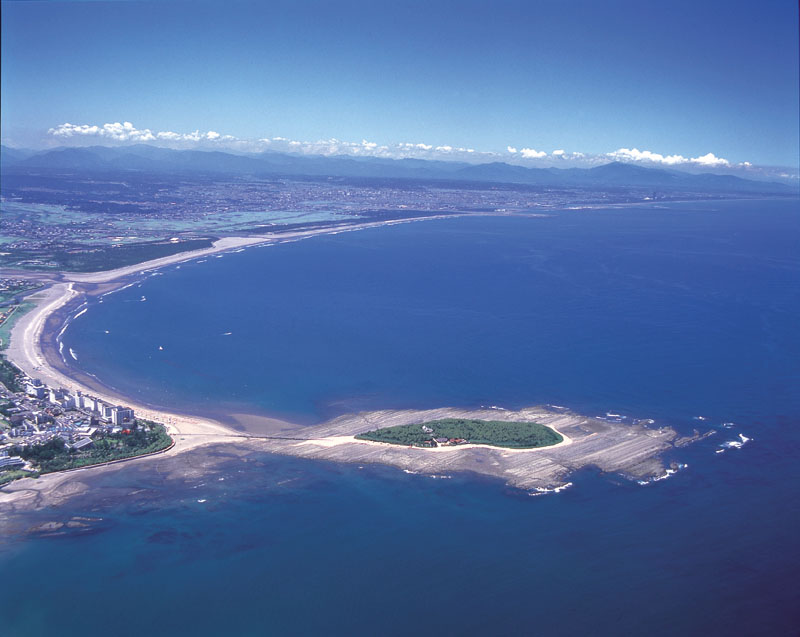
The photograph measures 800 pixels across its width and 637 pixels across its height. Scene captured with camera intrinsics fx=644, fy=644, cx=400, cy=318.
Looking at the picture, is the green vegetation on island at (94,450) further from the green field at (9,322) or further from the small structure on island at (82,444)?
the green field at (9,322)

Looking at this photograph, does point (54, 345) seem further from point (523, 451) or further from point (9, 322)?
point (523, 451)

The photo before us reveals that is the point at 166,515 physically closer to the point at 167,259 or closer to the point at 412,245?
the point at 167,259

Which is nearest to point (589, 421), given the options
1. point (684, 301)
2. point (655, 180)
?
point (684, 301)

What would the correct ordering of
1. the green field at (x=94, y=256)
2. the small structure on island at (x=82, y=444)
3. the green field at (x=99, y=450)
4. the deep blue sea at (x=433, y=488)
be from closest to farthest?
the deep blue sea at (x=433, y=488) → the green field at (x=99, y=450) → the small structure on island at (x=82, y=444) → the green field at (x=94, y=256)

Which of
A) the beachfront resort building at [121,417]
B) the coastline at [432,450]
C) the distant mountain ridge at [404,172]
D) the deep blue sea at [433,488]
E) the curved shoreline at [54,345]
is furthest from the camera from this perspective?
the distant mountain ridge at [404,172]

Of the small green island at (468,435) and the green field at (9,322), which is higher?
the green field at (9,322)

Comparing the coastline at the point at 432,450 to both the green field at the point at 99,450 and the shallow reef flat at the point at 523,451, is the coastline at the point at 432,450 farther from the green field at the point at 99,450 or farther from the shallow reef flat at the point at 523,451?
the green field at the point at 99,450

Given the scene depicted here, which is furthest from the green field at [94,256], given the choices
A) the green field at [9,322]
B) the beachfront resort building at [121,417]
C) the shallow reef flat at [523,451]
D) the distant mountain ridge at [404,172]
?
the distant mountain ridge at [404,172]

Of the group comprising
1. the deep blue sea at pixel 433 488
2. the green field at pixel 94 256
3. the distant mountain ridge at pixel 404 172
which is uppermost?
the distant mountain ridge at pixel 404 172

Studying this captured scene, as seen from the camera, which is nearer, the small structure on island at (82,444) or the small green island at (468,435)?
the small structure on island at (82,444)

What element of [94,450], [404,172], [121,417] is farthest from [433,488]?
[404,172]
